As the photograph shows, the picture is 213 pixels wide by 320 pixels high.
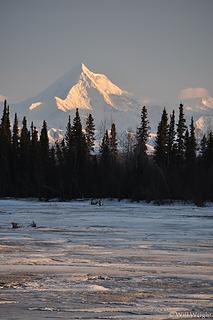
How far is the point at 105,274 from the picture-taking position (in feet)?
49.4

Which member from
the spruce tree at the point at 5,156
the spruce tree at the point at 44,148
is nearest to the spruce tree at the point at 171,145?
the spruce tree at the point at 44,148

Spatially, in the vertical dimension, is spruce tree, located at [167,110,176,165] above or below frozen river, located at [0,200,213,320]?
above

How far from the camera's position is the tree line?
6544 cm

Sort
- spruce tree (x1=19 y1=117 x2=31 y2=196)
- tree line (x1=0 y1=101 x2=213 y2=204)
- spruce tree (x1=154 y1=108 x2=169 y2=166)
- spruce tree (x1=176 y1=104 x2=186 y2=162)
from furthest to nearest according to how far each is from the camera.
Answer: spruce tree (x1=19 y1=117 x2=31 y2=196)
spruce tree (x1=176 y1=104 x2=186 y2=162)
spruce tree (x1=154 y1=108 x2=169 y2=166)
tree line (x1=0 y1=101 x2=213 y2=204)

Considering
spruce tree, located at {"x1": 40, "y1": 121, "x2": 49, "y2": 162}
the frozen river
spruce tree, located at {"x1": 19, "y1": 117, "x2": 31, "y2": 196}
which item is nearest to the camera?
the frozen river

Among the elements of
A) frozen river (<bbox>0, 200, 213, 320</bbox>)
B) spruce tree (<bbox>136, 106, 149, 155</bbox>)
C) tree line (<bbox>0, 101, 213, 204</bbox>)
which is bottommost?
frozen river (<bbox>0, 200, 213, 320</bbox>)

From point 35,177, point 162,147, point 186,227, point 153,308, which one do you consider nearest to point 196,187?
point 162,147

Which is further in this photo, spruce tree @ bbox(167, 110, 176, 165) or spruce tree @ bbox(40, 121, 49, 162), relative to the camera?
spruce tree @ bbox(40, 121, 49, 162)

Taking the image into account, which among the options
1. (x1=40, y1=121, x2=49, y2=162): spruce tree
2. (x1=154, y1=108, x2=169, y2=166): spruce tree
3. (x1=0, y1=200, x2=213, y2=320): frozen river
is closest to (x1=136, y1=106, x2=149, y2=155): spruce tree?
(x1=154, y1=108, x2=169, y2=166): spruce tree

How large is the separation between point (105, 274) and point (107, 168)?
201ft

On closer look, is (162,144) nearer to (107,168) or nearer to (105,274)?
(107,168)

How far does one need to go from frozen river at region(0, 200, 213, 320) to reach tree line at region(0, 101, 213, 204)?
1422 inches

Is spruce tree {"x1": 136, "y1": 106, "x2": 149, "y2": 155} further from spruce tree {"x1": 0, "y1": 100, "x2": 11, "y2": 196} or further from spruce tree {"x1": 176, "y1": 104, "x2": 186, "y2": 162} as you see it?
spruce tree {"x1": 0, "y1": 100, "x2": 11, "y2": 196}

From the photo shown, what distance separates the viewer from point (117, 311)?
10719mm
